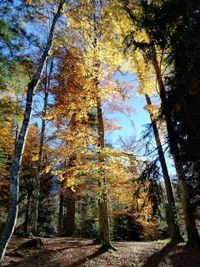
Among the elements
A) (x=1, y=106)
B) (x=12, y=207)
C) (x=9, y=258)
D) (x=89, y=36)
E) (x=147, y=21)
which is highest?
(x=89, y=36)

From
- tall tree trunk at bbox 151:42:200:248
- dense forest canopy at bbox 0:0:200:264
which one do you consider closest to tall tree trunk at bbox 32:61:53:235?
dense forest canopy at bbox 0:0:200:264

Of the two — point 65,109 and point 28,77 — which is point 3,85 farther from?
point 65,109

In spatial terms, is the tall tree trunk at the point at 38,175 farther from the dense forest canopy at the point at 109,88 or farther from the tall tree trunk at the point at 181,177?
the tall tree trunk at the point at 181,177

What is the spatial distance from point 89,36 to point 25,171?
12.6m

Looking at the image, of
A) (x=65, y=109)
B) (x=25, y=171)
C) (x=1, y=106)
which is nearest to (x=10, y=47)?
(x=1, y=106)

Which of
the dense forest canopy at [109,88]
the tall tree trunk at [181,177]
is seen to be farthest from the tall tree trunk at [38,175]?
the tall tree trunk at [181,177]

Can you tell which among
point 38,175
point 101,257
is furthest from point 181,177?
point 38,175

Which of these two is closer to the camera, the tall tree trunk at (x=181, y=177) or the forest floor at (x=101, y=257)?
the tall tree trunk at (x=181, y=177)

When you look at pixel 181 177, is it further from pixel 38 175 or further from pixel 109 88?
pixel 38 175

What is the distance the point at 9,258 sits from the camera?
7.89 m

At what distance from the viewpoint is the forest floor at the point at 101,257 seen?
7.36 metres

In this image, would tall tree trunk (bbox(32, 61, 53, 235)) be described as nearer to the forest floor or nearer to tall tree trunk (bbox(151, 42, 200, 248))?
the forest floor

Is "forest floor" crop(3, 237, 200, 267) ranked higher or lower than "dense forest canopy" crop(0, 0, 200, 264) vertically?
lower

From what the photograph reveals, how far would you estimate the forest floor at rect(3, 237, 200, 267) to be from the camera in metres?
7.36
